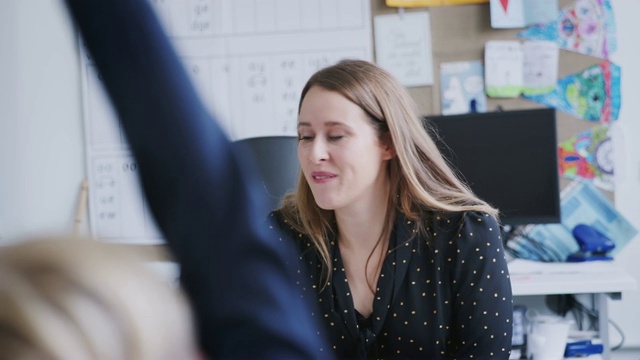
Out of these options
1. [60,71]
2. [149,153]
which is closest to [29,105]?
[60,71]

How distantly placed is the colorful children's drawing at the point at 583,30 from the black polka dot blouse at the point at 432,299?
1.31 m

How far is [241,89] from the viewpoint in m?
2.72

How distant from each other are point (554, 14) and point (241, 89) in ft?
3.75

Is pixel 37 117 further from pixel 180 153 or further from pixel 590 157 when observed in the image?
pixel 180 153

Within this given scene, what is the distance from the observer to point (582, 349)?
2.12m

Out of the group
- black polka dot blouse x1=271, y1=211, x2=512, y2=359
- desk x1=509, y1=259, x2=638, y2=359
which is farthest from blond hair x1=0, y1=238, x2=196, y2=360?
desk x1=509, y1=259, x2=638, y2=359

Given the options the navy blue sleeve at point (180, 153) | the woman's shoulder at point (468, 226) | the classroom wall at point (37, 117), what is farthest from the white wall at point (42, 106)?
the navy blue sleeve at point (180, 153)

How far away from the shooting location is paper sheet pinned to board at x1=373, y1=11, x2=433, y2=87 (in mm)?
2611

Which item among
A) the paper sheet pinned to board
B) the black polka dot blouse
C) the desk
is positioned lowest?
the desk

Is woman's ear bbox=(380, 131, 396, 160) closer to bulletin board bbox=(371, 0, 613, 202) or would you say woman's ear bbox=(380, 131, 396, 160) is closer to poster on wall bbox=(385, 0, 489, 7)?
bulletin board bbox=(371, 0, 613, 202)

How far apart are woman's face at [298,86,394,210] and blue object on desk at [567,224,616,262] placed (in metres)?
1.23

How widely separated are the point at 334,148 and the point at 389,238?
0.22 m

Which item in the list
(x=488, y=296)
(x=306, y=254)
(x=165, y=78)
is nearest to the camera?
(x=165, y=78)

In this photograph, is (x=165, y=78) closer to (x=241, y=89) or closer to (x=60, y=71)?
(x=241, y=89)
